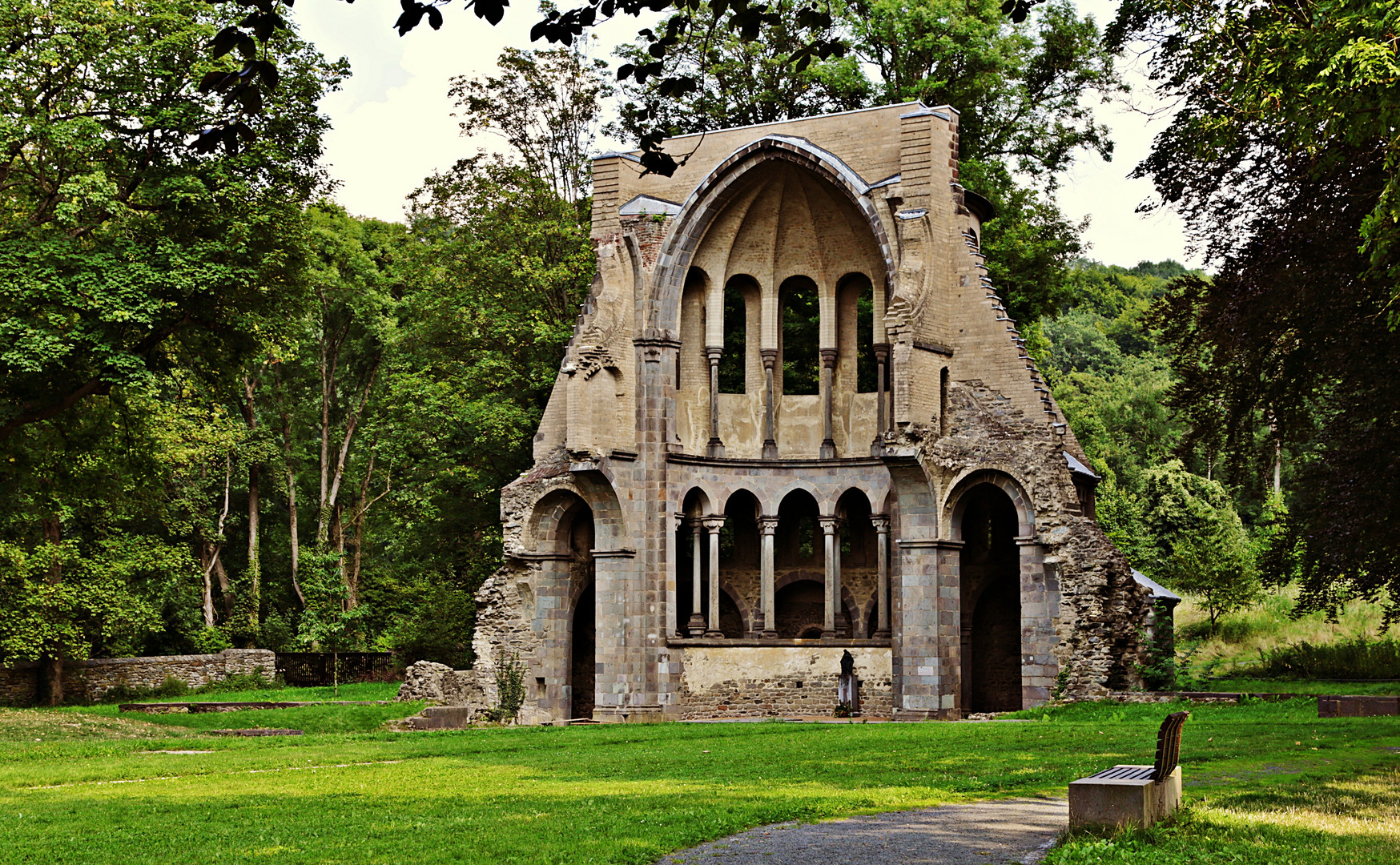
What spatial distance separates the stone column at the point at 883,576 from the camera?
102 ft

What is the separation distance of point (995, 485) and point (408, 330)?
21.4 metres

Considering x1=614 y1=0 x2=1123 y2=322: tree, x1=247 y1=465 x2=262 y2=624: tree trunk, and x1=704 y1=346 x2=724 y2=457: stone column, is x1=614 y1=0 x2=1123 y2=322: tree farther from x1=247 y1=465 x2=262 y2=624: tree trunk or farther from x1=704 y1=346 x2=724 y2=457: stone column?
x1=247 y1=465 x2=262 y2=624: tree trunk

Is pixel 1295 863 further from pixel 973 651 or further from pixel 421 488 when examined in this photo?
pixel 421 488

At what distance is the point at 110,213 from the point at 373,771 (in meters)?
15.3

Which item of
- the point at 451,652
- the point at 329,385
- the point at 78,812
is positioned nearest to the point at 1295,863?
the point at 78,812

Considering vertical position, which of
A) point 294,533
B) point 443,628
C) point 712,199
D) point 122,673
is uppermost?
point 712,199

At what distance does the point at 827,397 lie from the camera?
33250 mm

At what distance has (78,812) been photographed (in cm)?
1266

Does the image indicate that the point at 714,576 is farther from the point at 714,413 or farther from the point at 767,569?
the point at 714,413

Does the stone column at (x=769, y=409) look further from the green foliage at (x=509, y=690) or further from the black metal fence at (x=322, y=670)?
the black metal fence at (x=322, y=670)

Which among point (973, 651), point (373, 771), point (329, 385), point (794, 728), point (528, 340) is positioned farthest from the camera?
point (329, 385)

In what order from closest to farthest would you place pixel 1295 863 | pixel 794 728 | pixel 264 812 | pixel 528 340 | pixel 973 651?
pixel 1295 863, pixel 264 812, pixel 794 728, pixel 973 651, pixel 528 340

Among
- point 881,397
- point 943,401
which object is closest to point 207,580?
point 881,397

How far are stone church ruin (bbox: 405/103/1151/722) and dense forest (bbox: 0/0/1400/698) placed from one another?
292 centimetres
